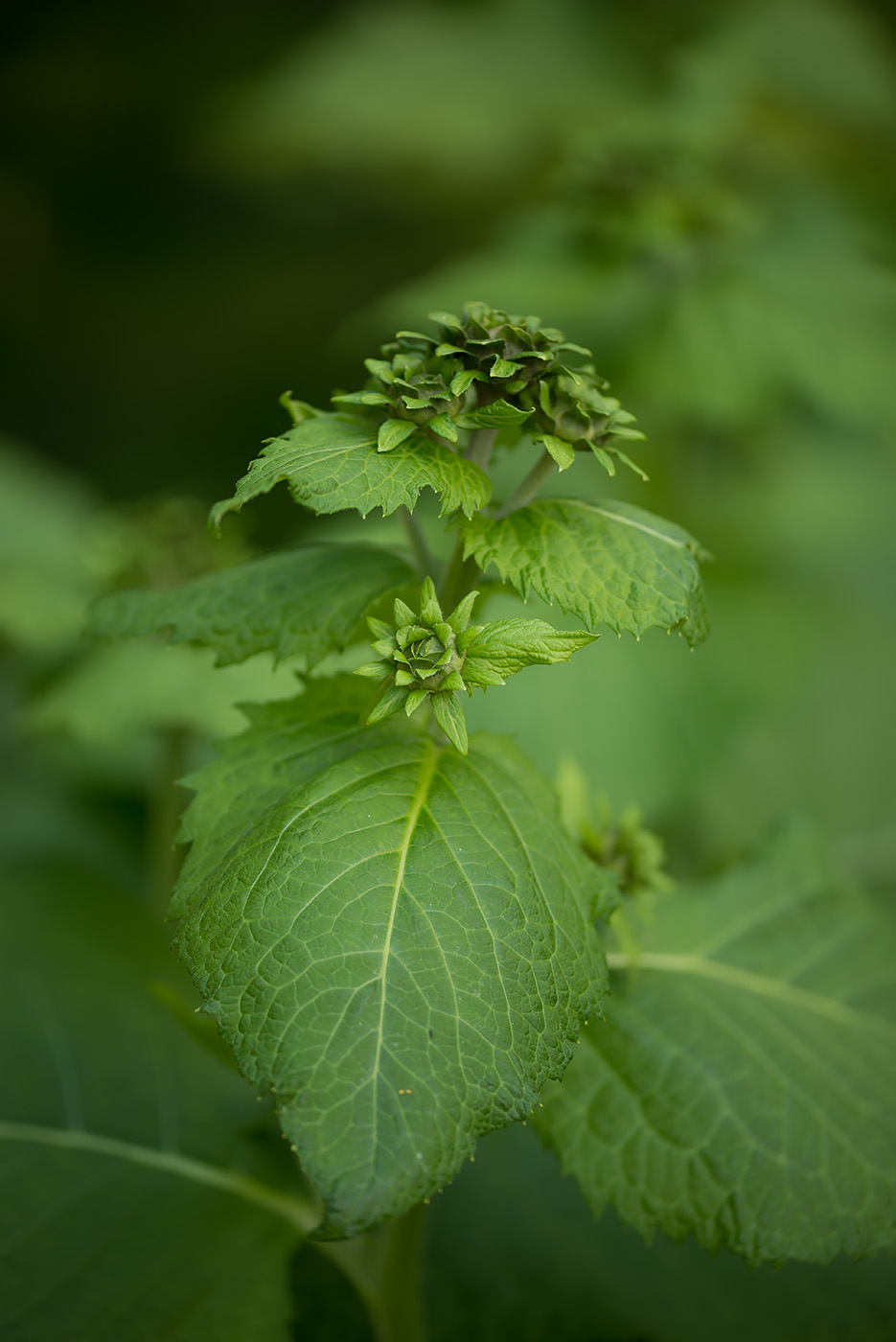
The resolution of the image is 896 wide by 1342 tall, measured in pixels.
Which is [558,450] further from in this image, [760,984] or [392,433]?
[760,984]

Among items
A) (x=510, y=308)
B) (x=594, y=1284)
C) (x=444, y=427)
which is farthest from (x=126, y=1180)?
(x=510, y=308)

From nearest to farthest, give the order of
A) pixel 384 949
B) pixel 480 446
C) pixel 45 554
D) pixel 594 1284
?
1. pixel 384 949
2. pixel 480 446
3. pixel 594 1284
4. pixel 45 554

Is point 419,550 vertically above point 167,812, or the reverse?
point 419,550

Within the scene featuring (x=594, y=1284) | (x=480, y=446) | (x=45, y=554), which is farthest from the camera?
(x=45, y=554)

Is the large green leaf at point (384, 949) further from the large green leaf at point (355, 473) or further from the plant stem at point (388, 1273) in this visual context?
the plant stem at point (388, 1273)

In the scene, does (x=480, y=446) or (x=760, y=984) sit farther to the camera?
(x=760, y=984)

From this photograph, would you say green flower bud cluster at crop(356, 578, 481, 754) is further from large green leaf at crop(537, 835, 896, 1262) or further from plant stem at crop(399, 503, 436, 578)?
large green leaf at crop(537, 835, 896, 1262)

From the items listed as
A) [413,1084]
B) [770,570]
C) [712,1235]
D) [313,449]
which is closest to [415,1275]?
[712,1235]

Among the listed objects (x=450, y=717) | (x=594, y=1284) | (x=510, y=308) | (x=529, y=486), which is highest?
(x=510, y=308)
